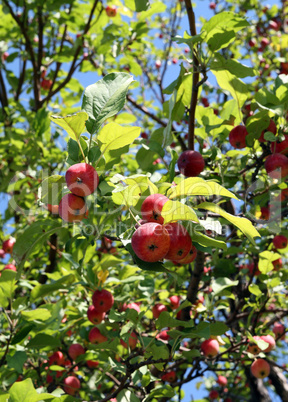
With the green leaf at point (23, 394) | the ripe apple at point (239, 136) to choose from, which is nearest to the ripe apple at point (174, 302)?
the ripe apple at point (239, 136)

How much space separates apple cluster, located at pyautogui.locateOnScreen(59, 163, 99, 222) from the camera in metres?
1.24

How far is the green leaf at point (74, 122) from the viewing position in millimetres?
1259

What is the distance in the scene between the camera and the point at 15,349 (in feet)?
6.83

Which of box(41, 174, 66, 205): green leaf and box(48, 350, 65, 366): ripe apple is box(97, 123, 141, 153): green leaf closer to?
box(41, 174, 66, 205): green leaf

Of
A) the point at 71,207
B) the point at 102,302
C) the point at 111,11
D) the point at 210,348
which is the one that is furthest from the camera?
the point at 111,11

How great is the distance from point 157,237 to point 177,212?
9 centimetres

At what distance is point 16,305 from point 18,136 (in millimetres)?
1739

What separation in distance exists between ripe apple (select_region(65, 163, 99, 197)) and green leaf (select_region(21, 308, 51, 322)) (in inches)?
40.2

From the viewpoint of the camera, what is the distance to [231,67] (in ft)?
5.98

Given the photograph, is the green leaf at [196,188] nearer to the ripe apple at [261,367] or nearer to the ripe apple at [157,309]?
the ripe apple at [157,309]

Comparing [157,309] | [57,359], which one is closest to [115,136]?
[157,309]

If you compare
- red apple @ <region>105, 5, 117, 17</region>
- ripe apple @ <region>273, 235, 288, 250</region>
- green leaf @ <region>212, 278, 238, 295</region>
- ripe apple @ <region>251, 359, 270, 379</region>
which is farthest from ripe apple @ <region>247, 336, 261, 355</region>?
red apple @ <region>105, 5, 117, 17</region>

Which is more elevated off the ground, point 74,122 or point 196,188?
point 74,122

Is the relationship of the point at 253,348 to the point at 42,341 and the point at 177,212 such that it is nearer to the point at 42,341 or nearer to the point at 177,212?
the point at 42,341
